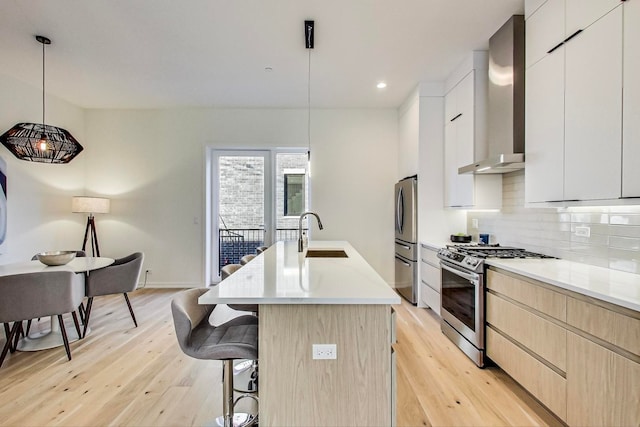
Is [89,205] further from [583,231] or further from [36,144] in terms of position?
[583,231]

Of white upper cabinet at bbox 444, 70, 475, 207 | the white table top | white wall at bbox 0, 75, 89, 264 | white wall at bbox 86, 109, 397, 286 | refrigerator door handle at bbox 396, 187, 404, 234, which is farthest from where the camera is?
white wall at bbox 86, 109, 397, 286

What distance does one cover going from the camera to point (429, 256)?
11.8ft

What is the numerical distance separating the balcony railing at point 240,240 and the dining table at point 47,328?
199 centimetres

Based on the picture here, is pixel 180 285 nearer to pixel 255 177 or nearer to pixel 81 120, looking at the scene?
pixel 255 177

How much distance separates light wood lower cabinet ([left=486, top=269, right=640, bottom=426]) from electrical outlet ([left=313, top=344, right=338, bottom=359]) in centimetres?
127

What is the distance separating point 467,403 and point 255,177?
4089 mm

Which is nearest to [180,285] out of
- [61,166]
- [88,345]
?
[88,345]

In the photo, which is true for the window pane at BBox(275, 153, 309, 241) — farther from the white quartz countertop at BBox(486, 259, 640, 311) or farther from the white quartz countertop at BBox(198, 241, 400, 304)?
the white quartz countertop at BBox(486, 259, 640, 311)

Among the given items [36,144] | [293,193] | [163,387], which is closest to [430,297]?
[293,193]

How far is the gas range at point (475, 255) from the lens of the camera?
2438mm

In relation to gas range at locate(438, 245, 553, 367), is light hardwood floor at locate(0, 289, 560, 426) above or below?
below

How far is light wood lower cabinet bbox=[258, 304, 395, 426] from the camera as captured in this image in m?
1.43

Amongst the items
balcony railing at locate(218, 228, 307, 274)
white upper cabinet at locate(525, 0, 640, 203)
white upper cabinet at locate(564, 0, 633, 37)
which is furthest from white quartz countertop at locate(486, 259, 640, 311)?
balcony railing at locate(218, 228, 307, 274)

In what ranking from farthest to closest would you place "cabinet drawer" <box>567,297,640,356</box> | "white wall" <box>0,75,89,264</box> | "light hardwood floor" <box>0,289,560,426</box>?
"white wall" <box>0,75,89,264</box> < "light hardwood floor" <box>0,289,560,426</box> < "cabinet drawer" <box>567,297,640,356</box>
